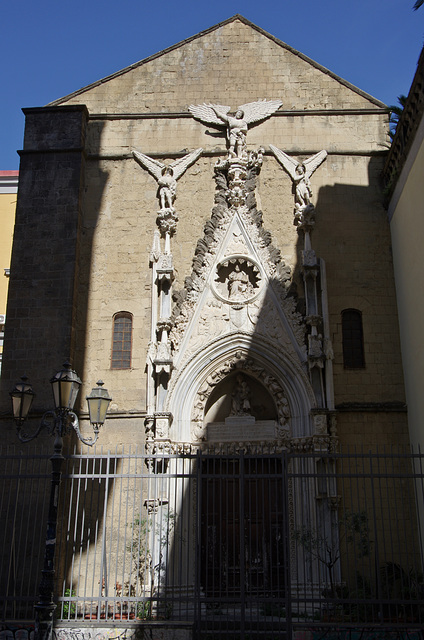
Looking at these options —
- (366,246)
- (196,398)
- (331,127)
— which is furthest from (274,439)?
(331,127)

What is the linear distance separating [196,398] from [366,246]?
517 cm

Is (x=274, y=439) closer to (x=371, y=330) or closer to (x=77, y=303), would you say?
(x=371, y=330)

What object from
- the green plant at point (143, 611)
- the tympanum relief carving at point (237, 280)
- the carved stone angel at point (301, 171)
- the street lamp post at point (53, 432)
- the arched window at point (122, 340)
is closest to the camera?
the street lamp post at point (53, 432)

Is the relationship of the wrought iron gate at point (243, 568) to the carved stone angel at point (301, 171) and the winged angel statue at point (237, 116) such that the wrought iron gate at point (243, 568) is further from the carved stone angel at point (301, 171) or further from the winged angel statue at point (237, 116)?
the winged angel statue at point (237, 116)

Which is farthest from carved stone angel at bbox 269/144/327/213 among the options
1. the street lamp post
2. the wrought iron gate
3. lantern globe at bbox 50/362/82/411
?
lantern globe at bbox 50/362/82/411

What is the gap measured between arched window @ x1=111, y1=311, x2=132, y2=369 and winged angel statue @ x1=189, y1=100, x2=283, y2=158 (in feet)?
15.4

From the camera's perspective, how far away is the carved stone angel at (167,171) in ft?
53.3

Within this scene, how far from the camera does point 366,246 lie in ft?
51.9

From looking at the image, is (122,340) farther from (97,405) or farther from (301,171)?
(97,405)

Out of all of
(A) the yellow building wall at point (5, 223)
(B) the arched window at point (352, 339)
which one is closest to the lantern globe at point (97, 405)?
(B) the arched window at point (352, 339)

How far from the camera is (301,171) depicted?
16359 mm

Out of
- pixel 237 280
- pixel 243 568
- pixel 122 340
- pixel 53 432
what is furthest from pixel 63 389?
pixel 237 280

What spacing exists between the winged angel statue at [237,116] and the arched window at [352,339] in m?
4.63

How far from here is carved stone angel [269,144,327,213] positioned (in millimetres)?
16016
